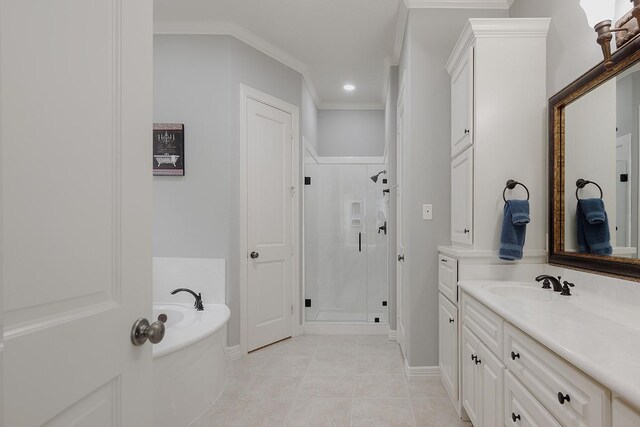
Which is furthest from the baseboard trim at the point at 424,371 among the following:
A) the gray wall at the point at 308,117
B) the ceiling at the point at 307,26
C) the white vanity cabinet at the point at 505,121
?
the ceiling at the point at 307,26

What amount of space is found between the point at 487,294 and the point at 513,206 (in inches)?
22.1

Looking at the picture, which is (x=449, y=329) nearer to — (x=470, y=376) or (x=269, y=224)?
(x=470, y=376)

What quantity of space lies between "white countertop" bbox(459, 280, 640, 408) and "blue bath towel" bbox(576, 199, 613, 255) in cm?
20

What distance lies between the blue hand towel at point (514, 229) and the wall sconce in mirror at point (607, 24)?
2.39ft

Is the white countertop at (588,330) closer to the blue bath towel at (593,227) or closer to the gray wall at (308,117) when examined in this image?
the blue bath towel at (593,227)

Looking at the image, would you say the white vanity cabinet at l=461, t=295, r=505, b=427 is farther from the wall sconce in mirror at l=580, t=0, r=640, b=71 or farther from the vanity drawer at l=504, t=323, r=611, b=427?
the wall sconce in mirror at l=580, t=0, r=640, b=71

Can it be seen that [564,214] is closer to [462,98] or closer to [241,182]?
[462,98]

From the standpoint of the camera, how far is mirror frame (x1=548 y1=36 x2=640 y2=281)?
141 cm

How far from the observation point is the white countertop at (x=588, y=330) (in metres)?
0.79

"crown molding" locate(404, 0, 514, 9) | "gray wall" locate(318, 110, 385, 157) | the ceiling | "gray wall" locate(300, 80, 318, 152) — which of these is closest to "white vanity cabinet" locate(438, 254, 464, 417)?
"crown molding" locate(404, 0, 514, 9)

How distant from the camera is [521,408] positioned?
1239 millimetres

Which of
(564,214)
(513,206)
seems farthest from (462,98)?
(564,214)

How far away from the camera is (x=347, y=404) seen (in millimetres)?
2262

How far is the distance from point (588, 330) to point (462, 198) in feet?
4.00
